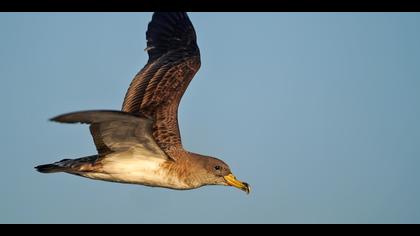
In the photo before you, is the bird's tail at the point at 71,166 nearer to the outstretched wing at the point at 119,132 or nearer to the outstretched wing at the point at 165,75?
the outstretched wing at the point at 119,132

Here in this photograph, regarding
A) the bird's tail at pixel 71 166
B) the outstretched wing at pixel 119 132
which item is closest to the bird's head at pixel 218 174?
the outstretched wing at pixel 119 132

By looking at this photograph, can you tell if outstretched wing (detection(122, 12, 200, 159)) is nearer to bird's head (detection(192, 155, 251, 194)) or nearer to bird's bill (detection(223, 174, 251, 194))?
bird's head (detection(192, 155, 251, 194))

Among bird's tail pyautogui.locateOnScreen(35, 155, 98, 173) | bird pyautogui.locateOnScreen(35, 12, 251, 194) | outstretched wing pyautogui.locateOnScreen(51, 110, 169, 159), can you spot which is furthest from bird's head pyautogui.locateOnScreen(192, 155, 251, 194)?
bird's tail pyautogui.locateOnScreen(35, 155, 98, 173)

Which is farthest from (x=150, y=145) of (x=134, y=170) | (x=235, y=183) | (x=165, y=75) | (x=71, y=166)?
(x=165, y=75)

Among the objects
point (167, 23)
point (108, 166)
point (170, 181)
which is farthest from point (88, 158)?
point (167, 23)

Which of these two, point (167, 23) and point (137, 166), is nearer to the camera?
point (137, 166)

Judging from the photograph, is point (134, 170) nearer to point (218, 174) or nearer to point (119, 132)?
point (119, 132)

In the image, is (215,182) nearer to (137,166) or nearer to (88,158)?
(137,166)
